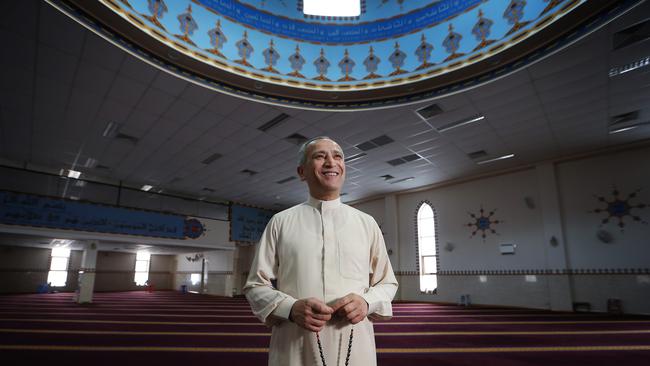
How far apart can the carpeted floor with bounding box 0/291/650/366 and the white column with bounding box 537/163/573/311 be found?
145 centimetres

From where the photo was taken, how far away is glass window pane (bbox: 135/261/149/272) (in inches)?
683

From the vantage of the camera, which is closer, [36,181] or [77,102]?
[77,102]

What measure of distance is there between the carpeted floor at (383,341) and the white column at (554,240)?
145 cm

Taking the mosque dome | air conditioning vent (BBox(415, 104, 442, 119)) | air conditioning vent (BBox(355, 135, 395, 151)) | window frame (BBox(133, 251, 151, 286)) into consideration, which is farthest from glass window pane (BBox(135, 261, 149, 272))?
air conditioning vent (BBox(415, 104, 442, 119))

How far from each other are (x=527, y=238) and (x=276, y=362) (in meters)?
8.73

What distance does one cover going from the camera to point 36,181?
8.68 m

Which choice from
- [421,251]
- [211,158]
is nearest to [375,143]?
[211,158]

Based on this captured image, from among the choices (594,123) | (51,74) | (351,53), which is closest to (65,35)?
(51,74)

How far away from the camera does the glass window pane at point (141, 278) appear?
56.9 ft

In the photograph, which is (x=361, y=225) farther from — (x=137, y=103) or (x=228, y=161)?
(x=228, y=161)

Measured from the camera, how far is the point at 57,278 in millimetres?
14977

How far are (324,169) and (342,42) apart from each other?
527 cm

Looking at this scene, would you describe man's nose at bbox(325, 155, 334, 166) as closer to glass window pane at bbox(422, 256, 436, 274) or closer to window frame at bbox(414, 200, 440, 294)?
window frame at bbox(414, 200, 440, 294)

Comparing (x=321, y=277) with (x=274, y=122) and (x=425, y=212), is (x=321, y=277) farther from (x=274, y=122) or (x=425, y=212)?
(x=425, y=212)
